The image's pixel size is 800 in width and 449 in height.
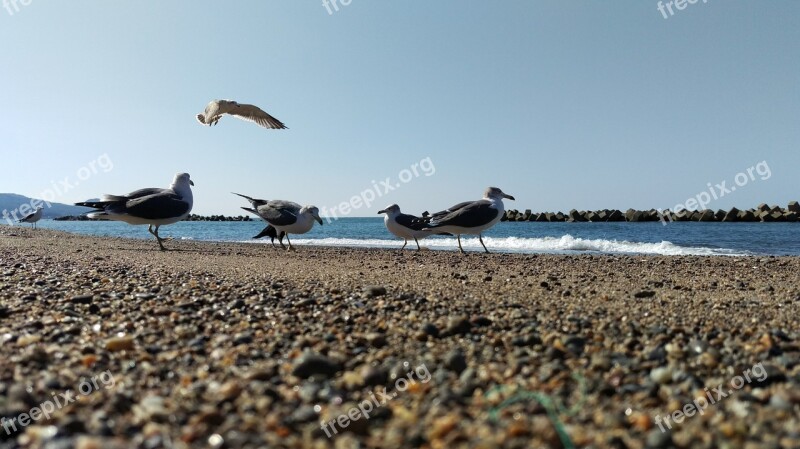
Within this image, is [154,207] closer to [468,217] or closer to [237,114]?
[237,114]

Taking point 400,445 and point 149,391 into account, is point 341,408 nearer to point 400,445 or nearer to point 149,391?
point 400,445

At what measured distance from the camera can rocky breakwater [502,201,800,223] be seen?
128 feet

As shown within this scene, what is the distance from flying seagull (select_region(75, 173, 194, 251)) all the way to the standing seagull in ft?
17.3

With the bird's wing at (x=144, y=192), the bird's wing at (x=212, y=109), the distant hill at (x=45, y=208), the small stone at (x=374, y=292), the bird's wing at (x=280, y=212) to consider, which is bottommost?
the small stone at (x=374, y=292)

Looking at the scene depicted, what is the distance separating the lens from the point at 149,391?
6.41ft

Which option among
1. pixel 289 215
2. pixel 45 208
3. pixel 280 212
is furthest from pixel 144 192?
pixel 45 208

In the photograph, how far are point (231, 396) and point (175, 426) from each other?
259 millimetres

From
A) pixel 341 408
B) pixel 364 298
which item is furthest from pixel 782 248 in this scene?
pixel 341 408

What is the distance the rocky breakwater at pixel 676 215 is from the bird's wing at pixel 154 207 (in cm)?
4129

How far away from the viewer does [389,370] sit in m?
2.19

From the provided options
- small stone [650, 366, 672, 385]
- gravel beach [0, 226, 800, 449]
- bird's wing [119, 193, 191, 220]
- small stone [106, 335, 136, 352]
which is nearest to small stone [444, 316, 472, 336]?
gravel beach [0, 226, 800, 449]

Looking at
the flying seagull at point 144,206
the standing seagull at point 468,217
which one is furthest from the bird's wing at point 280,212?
the standing seagull at point 468,217

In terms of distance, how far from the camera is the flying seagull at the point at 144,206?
989 centimetres

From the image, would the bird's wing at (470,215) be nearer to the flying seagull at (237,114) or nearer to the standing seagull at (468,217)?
the standing seagull at (468,217)
